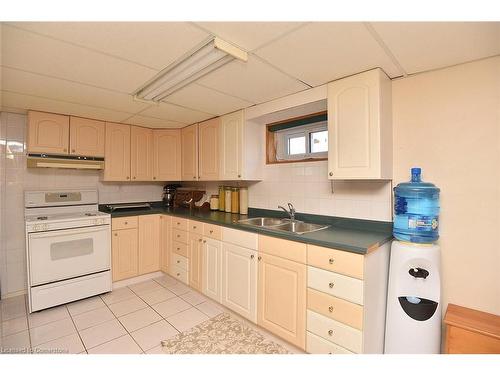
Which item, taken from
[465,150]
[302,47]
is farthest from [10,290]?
[465,150]

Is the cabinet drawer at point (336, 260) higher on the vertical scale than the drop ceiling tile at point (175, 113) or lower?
lower

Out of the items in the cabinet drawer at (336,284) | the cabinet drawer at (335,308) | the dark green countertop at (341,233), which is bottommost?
the cabinet drawer at (335,308)

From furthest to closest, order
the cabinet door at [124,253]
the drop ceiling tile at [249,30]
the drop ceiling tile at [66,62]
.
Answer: the cabinet door at [124,253] → the drop ceiling tile at [66,62] → the drop ceiling tile at [249,30]

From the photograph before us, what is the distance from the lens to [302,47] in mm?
1348

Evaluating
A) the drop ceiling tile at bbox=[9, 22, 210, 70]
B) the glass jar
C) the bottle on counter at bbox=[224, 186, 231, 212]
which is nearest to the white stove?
the glass jar

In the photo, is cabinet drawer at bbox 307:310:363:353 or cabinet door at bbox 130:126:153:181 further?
cabinet door at bbox 130:126:153:181

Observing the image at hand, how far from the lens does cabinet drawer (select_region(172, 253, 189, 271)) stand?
2754 mm

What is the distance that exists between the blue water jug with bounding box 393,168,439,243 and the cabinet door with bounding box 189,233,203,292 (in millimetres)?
1807

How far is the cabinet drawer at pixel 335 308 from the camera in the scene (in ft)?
4.64

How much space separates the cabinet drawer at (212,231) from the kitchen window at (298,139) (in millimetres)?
930

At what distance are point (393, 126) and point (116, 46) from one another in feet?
6.22

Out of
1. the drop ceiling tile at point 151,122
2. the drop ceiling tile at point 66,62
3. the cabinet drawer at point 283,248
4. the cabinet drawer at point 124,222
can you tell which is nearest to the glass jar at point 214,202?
the cabinet drawer at point 124,222

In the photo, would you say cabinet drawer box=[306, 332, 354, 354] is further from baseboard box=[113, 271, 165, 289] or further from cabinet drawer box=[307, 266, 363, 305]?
baseboard box=[113, 271, 165, 289]

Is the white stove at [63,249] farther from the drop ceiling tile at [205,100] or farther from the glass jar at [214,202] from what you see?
the drop ceiling tile at [205,100]
